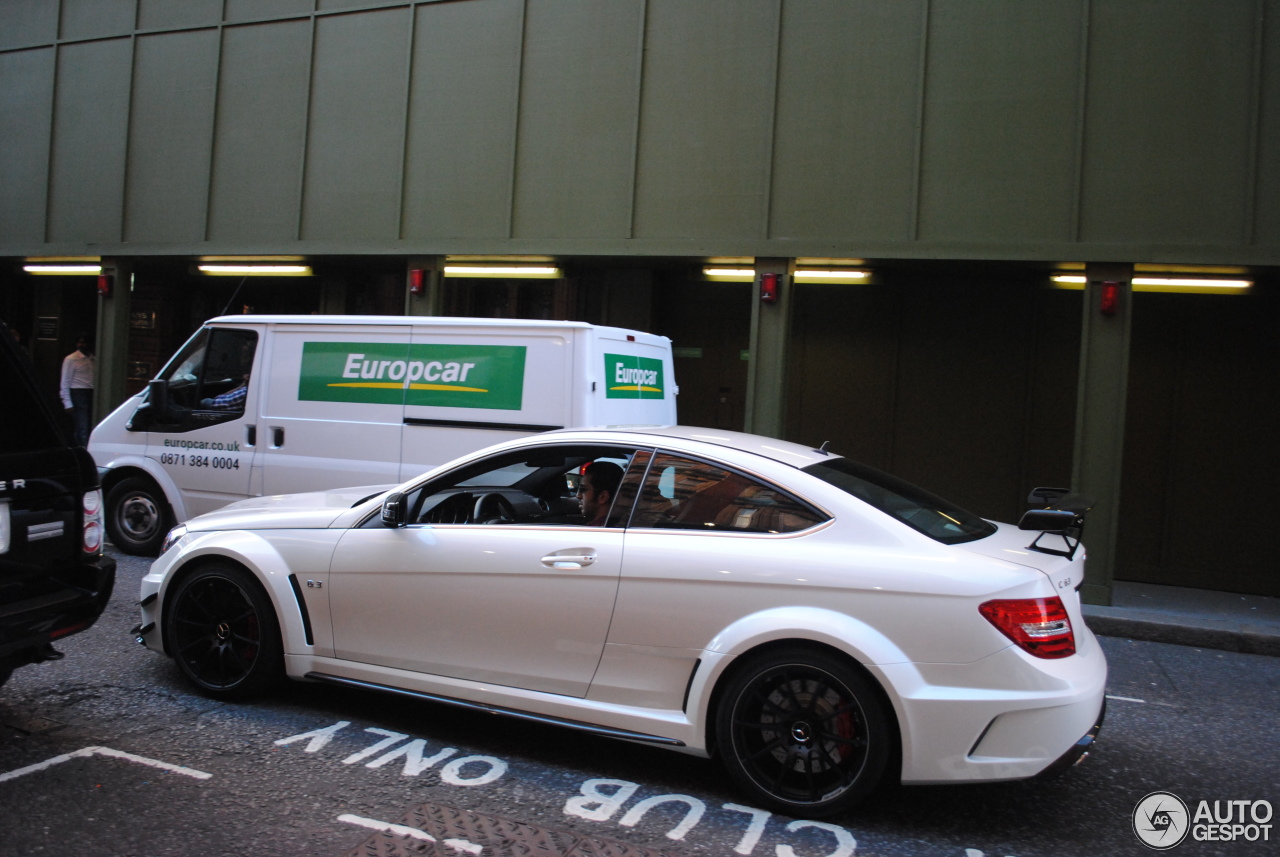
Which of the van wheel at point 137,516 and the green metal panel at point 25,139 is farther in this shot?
the green metal panel at point 25,139

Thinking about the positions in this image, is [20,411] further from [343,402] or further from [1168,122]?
[1168,122]

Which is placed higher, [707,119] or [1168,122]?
[707,119]

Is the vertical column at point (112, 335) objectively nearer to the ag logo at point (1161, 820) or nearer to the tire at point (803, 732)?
the tire at point (803, 732)

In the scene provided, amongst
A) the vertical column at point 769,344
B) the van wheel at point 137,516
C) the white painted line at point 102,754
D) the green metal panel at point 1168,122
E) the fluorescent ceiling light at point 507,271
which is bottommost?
the white painted line at point 102,754

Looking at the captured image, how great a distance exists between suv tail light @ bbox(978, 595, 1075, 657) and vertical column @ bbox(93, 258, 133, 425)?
1260 centimetres

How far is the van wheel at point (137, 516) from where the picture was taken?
8.88m

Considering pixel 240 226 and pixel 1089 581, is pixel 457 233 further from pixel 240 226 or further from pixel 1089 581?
pixel 1089 581

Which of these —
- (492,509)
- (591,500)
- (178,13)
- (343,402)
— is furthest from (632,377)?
(178,13)

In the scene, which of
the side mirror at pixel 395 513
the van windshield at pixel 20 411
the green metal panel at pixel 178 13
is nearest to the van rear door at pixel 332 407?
the side mirror at pixel 395 513

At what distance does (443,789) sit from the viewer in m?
4.06

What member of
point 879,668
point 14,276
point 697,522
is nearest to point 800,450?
point 697,522

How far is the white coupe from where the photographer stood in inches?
145

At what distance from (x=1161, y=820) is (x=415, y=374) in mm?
5922

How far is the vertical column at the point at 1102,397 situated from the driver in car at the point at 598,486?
580 cm
